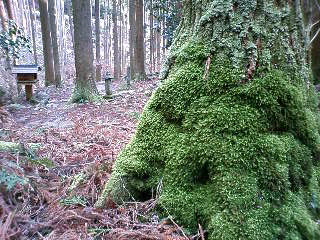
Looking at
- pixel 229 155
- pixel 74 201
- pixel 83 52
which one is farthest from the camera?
pixel 83 52

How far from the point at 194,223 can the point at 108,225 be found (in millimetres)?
542

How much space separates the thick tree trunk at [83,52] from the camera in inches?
397

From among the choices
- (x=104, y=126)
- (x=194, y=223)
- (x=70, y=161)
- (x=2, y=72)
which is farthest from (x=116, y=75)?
(x=194, y=223)

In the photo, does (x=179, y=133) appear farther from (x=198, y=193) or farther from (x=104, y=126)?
(x=104, y=126)

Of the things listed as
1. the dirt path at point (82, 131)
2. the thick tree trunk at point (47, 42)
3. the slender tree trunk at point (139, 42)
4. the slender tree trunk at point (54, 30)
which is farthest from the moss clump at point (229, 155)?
the slender tree trunk at point (54, 30)

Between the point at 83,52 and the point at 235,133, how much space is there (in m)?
9.46

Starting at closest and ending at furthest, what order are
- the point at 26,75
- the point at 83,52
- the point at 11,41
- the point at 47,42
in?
the point at 11,41 < the point at 83,52 < the point at 26,75 < the point at 47,42

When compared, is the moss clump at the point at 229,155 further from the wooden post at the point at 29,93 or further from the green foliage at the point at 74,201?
the wooden post at the point at 29,93

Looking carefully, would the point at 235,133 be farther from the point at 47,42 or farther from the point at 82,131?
the point at 47,42

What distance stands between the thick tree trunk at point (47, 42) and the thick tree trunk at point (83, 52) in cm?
534

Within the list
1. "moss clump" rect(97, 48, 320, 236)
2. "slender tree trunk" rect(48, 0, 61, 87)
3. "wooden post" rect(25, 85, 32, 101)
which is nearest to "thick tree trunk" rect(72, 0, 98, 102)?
"wooden post" rect(25, 85, 32, 101)

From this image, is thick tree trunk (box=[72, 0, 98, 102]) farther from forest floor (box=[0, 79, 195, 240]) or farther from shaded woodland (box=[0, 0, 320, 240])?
shaded woodland (box=[0, 0, 320, 240])

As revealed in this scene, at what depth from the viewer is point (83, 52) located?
416 inches

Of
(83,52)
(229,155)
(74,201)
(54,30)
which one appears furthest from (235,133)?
(54,30)
